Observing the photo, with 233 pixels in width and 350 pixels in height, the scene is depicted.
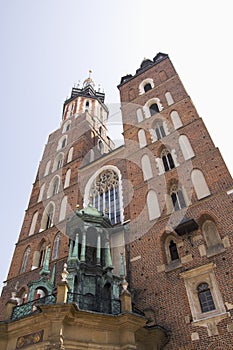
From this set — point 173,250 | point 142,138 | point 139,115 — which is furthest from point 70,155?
point 173,250

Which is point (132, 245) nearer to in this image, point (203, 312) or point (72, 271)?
point (72, 271)

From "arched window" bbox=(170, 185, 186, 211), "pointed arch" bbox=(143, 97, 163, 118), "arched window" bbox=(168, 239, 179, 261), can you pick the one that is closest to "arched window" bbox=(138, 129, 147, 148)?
"pointed arch" bbox=(143, 97, 163, 118)

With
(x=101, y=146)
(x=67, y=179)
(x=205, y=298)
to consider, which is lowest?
(x=205, y=298)

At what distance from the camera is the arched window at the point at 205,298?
9.69 m

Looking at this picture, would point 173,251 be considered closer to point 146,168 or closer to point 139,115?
point 146,168

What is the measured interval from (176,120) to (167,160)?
9.88 feet

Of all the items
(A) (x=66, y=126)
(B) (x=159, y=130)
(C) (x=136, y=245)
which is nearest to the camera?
(C) (x=136, y=245)

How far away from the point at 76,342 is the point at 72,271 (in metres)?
2.66

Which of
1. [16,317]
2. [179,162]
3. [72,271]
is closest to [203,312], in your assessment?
[72,271]

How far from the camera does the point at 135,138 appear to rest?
1883 cm

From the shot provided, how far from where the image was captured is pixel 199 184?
1334 cm

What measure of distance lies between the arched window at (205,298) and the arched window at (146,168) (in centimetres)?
670

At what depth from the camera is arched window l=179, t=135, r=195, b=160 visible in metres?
15.0

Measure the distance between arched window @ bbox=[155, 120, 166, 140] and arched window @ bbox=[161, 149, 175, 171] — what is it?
1.55 metres
